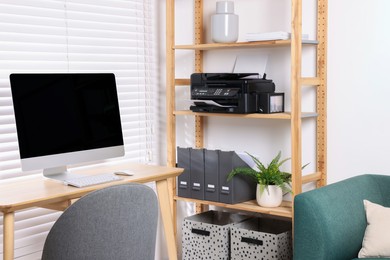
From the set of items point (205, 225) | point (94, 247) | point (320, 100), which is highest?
point (320, 100)

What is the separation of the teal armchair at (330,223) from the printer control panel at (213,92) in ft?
2.68

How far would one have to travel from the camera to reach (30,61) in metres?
3.40

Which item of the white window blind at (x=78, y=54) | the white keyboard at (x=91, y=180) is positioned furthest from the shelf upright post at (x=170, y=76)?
the white keyboard at (x=91, y=180)

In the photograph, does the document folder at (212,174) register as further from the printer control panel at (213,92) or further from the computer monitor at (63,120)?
the computer monitor at (63,120)

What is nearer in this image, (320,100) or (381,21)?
(381,21)

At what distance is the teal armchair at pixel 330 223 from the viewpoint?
2.81 metres

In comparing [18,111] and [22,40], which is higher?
[22,40]

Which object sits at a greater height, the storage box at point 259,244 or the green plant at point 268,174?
the green plant at point 268,174

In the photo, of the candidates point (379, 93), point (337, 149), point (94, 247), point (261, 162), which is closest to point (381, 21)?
point (379, 93)

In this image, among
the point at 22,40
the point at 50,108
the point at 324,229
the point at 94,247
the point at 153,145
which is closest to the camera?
the point at 94,247

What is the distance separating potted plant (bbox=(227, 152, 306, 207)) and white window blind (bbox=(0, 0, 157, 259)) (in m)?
0.90

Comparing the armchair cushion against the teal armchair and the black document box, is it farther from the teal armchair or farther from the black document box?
the black document box

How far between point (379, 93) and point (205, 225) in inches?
49.3

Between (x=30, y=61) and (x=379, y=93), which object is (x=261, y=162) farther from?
(x=30, y=61)
